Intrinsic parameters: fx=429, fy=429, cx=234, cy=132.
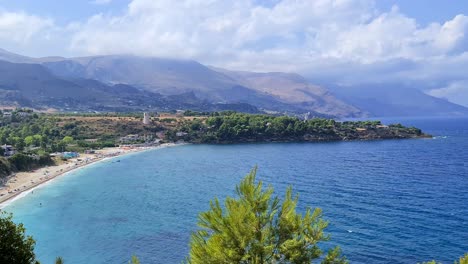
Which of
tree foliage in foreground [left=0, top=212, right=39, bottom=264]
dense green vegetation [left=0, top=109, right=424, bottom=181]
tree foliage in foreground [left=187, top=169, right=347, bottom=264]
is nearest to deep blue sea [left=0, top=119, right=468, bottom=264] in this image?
tree foliage in foreground [left=187, top=169, right=347, bottom=264]

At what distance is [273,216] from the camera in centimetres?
1845

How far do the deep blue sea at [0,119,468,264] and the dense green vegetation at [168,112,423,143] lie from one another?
40481mm

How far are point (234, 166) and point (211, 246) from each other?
83.2 metres

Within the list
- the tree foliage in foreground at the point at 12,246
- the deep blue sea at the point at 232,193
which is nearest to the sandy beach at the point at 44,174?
the deep blue sea at the point at 232,193

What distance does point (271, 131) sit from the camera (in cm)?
16288

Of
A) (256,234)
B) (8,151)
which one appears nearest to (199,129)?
(8,151)

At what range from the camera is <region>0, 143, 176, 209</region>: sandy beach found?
74.0 metres

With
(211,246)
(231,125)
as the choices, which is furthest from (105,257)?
(231,125)

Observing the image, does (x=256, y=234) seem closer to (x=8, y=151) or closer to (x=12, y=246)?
(x=12, y=246)

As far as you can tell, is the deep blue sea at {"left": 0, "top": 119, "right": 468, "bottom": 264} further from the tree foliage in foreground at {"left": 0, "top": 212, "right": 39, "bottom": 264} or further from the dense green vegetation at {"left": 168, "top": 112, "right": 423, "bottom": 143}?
the dense green vegetation at {"left": 168, "top": 112, "right": 423, "bottom": 143}

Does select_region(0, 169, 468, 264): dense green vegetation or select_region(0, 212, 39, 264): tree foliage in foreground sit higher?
select_region(0, 169, 468, 264): dense green vegetation

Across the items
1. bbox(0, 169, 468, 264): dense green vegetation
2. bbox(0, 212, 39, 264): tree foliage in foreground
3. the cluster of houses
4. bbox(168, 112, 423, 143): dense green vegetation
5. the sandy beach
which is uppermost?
bbox(168, 112, 423, 143): dense green vegetation

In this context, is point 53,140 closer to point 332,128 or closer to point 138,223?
point 138,223

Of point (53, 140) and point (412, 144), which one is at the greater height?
point (412, 144)
